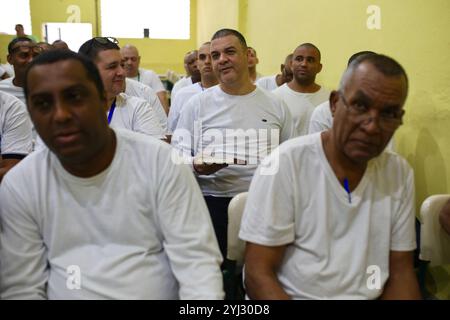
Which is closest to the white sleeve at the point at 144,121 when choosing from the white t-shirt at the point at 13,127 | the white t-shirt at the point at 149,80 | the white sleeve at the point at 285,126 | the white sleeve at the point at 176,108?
the white t-shirt at the point at 13,127

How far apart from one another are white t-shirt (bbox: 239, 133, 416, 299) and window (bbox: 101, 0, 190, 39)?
875 centimetres

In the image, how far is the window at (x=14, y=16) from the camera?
28.8 feet

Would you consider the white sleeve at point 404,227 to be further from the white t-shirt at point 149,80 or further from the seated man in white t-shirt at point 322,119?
the white t-shirt at point 149,80

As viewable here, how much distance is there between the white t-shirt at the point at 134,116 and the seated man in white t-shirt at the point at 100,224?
132 cm

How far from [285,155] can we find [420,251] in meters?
0.81

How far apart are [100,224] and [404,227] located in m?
0.95

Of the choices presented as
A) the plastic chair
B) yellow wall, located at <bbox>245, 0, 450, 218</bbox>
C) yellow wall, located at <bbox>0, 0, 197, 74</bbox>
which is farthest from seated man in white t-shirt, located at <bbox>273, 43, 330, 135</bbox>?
yellow wall, located at <bbox>0, 0, 197, 74</bbox>

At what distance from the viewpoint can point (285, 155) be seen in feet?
4.49

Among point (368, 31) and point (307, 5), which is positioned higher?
point (307, 5)

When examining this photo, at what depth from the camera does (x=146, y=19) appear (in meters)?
9.50

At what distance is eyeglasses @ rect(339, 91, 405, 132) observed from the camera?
50.5 inches

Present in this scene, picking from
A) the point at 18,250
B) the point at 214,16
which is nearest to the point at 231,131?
the point at 18,250
